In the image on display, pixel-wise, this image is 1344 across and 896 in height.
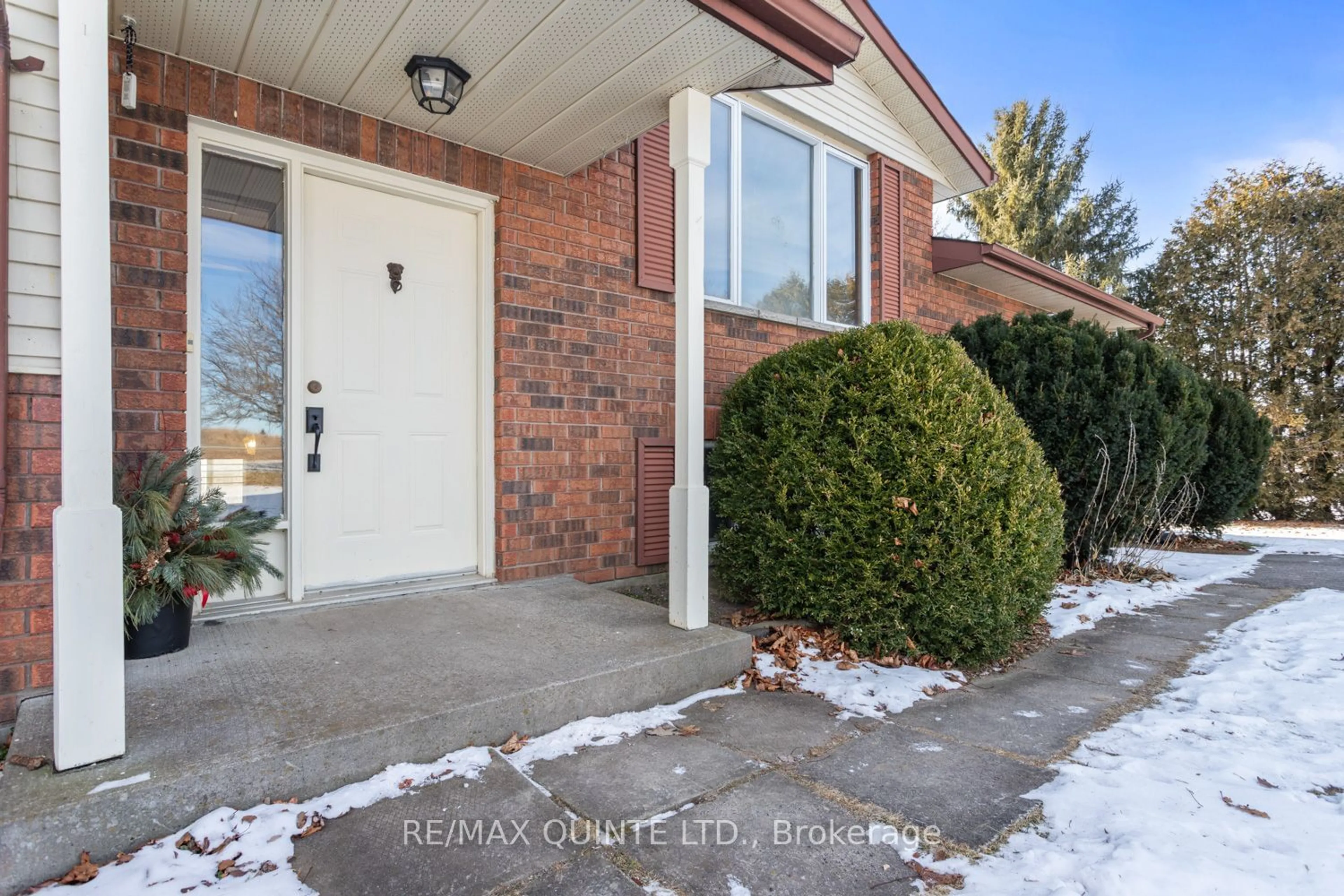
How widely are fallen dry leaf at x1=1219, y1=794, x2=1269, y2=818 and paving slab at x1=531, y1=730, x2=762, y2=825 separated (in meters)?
1.31

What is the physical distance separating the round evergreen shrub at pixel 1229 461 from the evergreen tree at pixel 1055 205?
37.8 ft

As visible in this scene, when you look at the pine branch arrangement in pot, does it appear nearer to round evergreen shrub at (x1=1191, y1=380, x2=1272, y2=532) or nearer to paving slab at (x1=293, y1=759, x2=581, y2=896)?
paving slab at (x1=293, y1=759, x2=581, y2=896)

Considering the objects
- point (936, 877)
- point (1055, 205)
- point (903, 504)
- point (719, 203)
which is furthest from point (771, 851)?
point (1055, 205)

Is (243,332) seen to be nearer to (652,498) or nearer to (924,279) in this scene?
(652,498)

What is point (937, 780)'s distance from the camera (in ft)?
7.11

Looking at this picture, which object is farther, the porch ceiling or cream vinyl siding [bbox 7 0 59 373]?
the porch ceiling

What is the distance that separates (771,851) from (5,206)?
2.77 meters

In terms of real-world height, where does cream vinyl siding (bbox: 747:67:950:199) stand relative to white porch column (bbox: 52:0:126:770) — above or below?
above

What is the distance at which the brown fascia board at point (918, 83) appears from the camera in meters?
5.65

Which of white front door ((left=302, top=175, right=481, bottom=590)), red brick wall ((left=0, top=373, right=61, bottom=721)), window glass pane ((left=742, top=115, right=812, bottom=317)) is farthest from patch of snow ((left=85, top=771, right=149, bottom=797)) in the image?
window glass pane ((left=742, top=115, right=812, bottom=317))

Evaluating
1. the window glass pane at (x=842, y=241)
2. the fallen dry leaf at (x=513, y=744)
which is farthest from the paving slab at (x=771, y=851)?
the window glass pane at (x=842, y=241)

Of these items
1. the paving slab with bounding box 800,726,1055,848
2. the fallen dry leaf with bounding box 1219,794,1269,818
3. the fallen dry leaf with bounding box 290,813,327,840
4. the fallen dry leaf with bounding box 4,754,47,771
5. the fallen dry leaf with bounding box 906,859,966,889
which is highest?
the fallen dry leaf with bounding box 4,754,47,771

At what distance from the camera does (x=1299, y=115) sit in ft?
41.2

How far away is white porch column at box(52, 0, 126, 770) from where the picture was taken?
5.81ft
